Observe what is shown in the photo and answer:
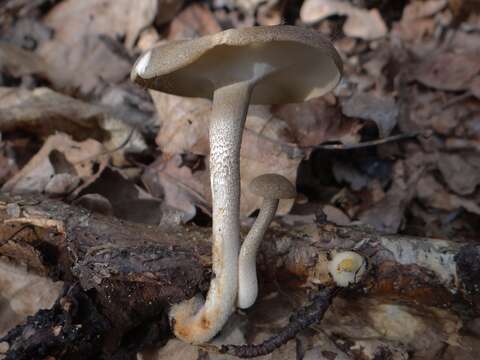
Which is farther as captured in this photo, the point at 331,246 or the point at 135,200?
the point at 135,200

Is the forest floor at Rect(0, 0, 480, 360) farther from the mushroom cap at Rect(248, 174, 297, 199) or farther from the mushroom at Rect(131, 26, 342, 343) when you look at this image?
the mushroom cap at Rect(248, 174, 297, 199)

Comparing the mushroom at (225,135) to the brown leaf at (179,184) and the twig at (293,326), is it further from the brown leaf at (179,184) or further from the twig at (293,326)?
the brown leaf at (179,184)

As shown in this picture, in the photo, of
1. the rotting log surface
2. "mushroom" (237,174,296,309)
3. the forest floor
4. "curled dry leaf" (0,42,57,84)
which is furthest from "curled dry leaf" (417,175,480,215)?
"curled dry leaf" (0,42,57,84)

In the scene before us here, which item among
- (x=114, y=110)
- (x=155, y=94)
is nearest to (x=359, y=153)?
(x=155, y=94)

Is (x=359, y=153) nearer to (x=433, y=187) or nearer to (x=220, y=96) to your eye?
(x=433, y=187)

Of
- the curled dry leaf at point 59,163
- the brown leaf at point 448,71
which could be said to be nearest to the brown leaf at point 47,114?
the curled dry leaf at point 59,163

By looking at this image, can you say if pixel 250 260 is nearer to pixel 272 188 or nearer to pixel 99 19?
pixel 272 188
